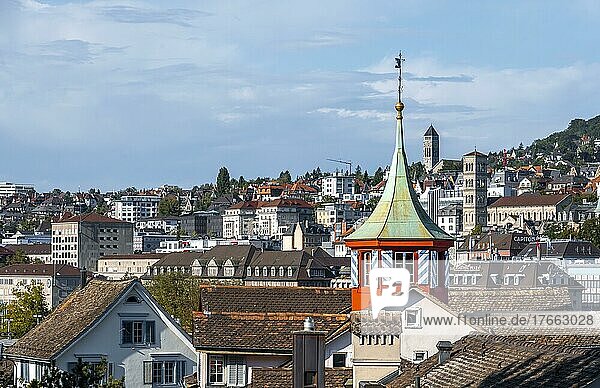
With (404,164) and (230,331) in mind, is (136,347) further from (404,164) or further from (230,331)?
(404,164)

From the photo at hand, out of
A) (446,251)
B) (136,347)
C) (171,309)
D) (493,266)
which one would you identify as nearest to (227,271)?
(493,266)

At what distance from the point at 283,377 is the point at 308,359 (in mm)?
11344

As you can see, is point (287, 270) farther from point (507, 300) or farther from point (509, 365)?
point (509, 365)

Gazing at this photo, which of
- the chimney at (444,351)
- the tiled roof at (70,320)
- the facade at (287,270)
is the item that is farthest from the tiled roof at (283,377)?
the facade at (287,270)

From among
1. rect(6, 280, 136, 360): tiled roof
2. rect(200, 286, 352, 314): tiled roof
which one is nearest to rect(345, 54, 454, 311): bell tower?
rect(200, 286, 352, 314): tiled roof

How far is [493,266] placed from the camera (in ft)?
373

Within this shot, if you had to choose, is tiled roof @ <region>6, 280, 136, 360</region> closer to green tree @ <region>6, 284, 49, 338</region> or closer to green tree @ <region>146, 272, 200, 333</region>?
green tree @ <region>146, 272, 200, 333</region>

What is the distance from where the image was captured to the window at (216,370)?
30.7m

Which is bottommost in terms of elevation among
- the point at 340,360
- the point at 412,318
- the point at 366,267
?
the point at 340,360

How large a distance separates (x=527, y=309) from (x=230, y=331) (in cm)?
654

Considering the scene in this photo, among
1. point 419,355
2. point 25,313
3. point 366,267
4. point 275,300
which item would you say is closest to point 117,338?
point 275,300

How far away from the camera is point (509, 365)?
17.5 metres

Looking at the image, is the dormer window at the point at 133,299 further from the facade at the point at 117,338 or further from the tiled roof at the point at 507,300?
the tiled roof at the point at 507,300

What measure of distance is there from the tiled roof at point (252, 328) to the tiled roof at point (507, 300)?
2.54 metres
